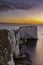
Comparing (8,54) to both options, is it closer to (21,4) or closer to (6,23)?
(6,23)

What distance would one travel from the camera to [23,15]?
1.72 m

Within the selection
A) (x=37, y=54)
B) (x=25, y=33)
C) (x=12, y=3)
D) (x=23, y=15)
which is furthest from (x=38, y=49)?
(x=12, y=3)

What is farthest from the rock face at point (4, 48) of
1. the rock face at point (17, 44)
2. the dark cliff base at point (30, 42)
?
the dark cliff base at point (30, 42)

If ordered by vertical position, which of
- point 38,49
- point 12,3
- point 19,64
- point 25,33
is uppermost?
point 12,3

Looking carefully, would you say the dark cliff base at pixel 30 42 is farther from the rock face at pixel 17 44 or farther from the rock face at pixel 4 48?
the rock face at pixel 4 48

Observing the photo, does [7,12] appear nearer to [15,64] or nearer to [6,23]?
[6,23]

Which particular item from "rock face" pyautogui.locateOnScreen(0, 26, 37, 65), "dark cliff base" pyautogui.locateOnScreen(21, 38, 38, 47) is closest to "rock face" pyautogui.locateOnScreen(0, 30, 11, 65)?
"rock face" pyautogui.locateOnScreen(0, 26, 37, 65)

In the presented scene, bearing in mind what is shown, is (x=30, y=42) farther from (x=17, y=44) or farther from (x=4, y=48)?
(x=4, y=48)

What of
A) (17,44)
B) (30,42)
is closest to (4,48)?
(17,44)

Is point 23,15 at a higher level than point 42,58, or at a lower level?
higher

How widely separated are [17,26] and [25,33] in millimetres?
99

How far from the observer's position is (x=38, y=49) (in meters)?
1.71

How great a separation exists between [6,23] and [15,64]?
0.39 meters

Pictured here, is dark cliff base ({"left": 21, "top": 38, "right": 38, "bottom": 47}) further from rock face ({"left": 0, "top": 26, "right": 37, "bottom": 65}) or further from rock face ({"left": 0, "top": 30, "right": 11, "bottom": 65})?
rock face ({"left": 0, "top": 30, "right": 11, "bottom": 65})
